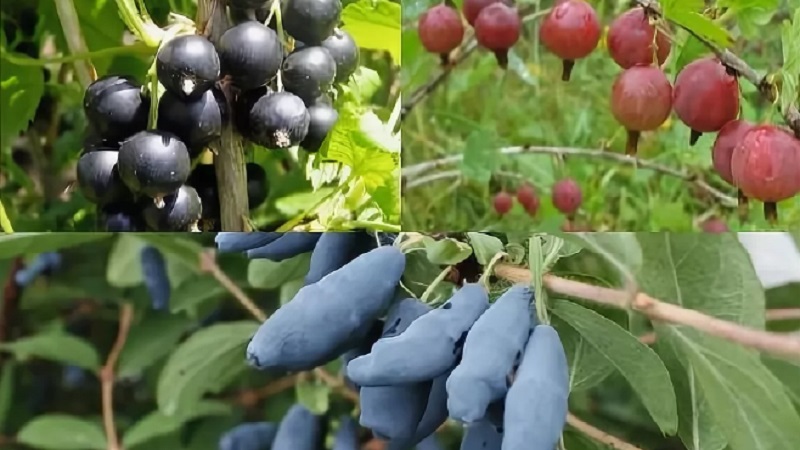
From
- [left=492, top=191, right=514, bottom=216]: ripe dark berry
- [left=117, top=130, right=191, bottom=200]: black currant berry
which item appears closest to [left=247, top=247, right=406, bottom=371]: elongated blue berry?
[left=117, top=130, right=191, bottom=200]: black currant berry

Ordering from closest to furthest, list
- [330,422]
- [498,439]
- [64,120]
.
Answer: [498,439] → [330,422] → [64,120]

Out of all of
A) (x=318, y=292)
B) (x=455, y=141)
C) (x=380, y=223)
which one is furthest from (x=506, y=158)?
(x=318, y=292)

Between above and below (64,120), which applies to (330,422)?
below

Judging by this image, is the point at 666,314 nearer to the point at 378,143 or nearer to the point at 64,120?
the point at 378,143

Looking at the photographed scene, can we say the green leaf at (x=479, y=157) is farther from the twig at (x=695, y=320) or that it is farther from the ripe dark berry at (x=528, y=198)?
the twig at (x=695, y=320)

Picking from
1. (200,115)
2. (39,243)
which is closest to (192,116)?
(200,115)

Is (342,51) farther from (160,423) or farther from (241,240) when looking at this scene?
(160,423)

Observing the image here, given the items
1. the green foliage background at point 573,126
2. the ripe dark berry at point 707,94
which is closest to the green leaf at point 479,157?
the green foliage background at point 573,126

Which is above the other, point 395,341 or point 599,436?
point 395,341
